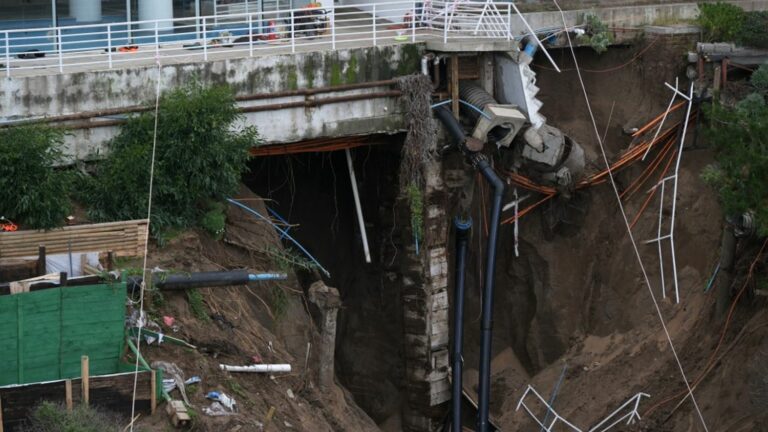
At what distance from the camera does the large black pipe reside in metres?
25.4

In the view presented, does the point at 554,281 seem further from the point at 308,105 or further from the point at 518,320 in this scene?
the point at 308,105

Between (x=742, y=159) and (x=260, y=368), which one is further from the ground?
(x=742, y=159)

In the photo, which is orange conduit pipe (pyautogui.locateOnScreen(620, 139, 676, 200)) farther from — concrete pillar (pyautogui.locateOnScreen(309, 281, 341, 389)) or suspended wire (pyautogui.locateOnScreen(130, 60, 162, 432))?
suspended wire (pyautogui.locateOnScreen(130, 60, 162, 432))

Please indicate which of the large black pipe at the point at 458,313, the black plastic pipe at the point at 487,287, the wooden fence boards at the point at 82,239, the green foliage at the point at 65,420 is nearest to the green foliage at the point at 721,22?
the black plastic pipe at the point at 487,287

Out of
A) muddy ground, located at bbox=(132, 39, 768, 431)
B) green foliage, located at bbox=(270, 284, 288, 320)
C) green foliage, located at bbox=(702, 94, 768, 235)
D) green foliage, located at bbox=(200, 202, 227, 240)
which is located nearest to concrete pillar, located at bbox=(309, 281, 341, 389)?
muddy ground, located at bbox=(132, 39, 768, 431)

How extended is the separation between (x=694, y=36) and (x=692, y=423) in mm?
8057

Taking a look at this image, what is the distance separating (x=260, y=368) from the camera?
19.8 meters

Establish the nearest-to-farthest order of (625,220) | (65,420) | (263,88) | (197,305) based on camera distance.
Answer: (65,420), (197,305), (263,88), (625,220)

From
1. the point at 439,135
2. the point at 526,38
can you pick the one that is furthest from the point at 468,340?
the point at 526,38

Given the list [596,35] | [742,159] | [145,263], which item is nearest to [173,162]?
[145,263]

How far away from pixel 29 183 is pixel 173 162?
8.11ft

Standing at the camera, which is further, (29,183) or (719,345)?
(719,345)

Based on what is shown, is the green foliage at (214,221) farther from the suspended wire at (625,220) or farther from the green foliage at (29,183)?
the suspended wire at (625,220)

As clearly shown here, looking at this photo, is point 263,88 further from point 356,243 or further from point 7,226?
point 356,243
